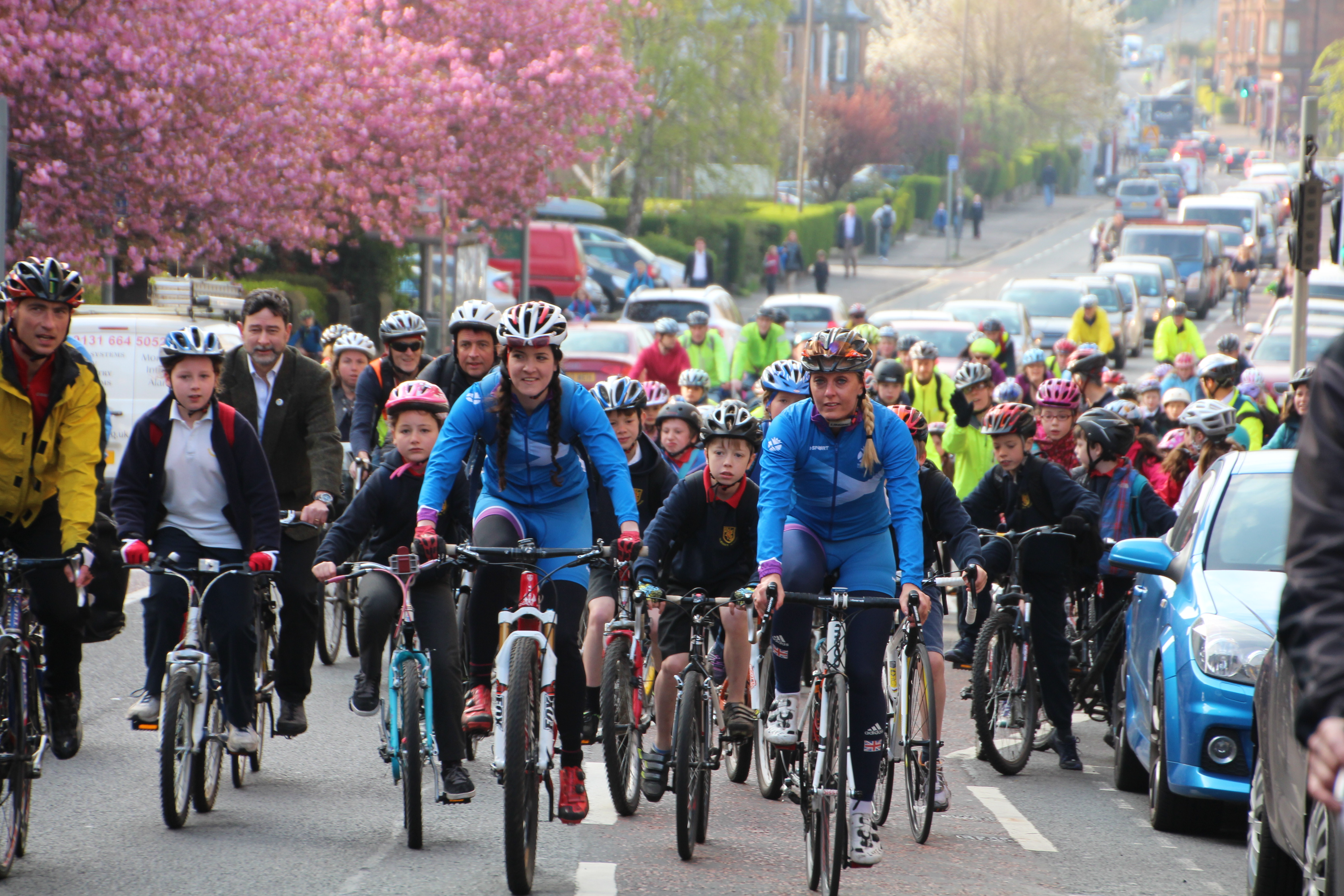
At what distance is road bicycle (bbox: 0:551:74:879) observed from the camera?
6246mm

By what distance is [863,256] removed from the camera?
215 ft

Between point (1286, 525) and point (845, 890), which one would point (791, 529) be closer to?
point (845, 890)

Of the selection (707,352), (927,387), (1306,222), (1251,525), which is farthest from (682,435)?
(707,352)

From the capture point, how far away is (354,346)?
1281 cm

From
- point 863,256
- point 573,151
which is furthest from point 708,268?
point 863,256

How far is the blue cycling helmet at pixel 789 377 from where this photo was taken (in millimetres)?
8188

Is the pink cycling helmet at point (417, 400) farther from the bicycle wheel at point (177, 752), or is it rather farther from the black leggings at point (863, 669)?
the black leggings at point (863, 669)

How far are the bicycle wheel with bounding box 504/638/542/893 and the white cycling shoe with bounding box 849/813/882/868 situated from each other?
1.06 m

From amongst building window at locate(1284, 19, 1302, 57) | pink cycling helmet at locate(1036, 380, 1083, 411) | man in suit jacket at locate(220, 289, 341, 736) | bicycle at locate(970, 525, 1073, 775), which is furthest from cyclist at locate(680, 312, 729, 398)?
building window at locate(1284, 19, 1302, 57)

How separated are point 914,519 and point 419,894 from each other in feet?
6.97

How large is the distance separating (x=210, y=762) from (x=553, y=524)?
173cm

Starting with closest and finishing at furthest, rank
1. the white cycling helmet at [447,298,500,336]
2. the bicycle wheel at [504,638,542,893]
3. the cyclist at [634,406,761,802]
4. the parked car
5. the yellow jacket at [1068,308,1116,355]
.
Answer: the bicycle wheel at [504,638,542,893] → the cyclist at [634,406,761,802] → the white cycling helmet at [447,298,500,336] → the parked car → the yellow jacket at [1068,308,1116,355]

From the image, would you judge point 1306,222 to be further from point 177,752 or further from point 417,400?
point 177,752

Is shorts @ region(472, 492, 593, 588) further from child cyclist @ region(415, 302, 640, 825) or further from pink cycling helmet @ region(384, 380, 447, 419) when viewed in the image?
pink cycling helmet @ region(384, 380, 447, 419)
